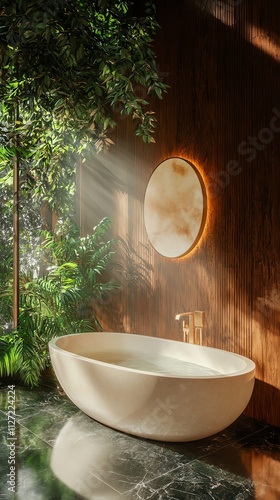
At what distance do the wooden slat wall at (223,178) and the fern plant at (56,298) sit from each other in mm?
322

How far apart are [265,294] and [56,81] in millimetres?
1785

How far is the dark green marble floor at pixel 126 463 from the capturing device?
198cm

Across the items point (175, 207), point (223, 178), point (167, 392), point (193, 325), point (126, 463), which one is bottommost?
point (126, 463)

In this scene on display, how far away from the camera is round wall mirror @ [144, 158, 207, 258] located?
321cm

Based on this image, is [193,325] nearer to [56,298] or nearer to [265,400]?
[265,400]

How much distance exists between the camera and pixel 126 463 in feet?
7.34

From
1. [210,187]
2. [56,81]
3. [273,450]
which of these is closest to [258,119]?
[210,187]

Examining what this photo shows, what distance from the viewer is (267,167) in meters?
2.78

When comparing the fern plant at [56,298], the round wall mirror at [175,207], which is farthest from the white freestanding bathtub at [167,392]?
the round wall mirror at [175,207]

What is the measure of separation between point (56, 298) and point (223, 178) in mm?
1687

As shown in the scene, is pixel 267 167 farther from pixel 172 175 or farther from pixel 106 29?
pixel 106 29

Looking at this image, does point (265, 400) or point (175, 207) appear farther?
point (175, 207)

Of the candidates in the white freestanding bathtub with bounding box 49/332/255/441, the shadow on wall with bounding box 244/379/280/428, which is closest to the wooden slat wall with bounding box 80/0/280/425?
the shadow on wall with bounding box 244/379/280/428

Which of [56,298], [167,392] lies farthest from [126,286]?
[167,392]
